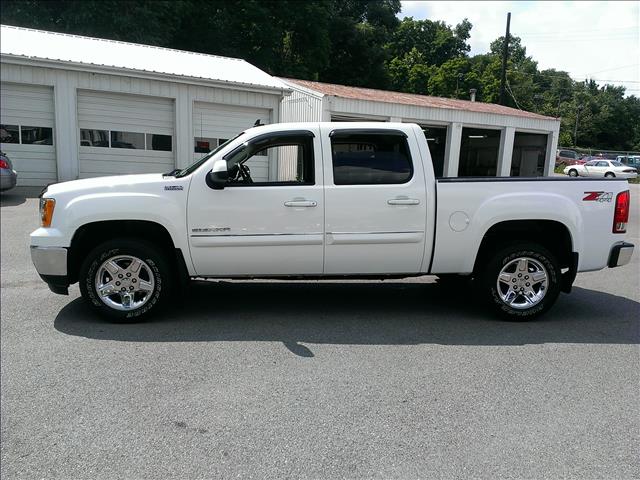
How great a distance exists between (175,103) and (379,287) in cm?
1243

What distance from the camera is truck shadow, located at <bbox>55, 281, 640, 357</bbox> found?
4.75m

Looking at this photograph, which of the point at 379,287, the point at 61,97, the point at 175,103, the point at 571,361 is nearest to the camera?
the point at 571,361

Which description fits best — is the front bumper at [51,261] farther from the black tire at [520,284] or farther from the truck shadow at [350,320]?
the black tire at [520,284]

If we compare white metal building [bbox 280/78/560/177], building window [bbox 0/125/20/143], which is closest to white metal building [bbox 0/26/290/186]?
building window [bbox 0/125/20/143]

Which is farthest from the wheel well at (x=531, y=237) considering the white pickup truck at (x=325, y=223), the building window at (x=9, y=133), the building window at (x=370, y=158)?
the building window at (x=9, y=133)

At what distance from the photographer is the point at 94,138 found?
16.0 meters

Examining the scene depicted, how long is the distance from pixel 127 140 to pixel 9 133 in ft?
10.6

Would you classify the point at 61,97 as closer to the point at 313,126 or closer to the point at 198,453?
the point at 313,126

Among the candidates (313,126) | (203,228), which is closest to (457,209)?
(313,126)

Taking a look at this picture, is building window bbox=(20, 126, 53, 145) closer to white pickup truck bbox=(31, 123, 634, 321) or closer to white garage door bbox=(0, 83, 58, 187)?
white garage door bbox=(0, 83, 58, 187)

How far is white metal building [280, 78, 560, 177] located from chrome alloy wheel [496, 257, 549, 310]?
9535mm

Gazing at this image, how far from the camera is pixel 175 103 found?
16.6 m

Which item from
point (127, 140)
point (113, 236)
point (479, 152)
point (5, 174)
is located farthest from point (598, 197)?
point (479, 152)

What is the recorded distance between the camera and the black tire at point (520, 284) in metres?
5.19
